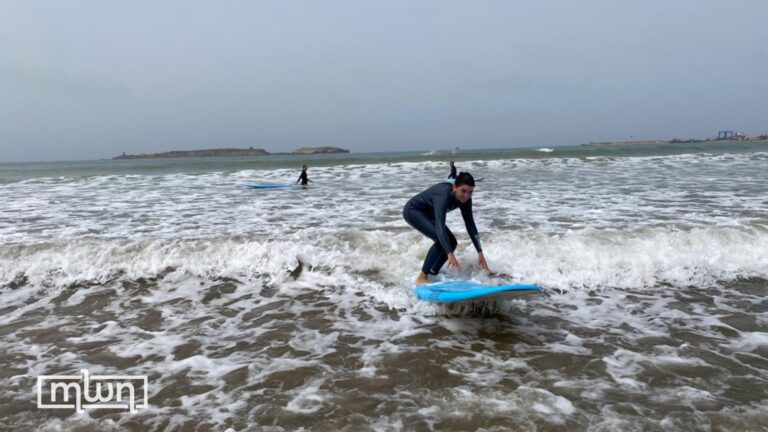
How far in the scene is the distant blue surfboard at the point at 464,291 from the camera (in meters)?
4.77

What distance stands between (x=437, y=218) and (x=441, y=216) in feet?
0.17

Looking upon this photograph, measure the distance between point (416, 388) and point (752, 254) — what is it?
21.4 ft

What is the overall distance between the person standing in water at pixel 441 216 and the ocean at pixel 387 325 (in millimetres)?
525

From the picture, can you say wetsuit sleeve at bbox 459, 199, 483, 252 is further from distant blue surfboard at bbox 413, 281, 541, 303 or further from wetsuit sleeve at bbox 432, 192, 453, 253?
distant blue surfboard at bbox 413, 281, 541, 303

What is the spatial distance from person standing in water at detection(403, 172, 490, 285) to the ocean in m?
0.53

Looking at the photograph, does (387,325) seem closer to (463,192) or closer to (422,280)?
(422,280)

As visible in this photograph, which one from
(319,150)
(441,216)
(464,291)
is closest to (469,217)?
(441,216)

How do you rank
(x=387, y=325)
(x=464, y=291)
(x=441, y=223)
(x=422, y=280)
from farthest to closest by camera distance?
(x=422, y=280) → (x=441, y=223) → (x=464, y=291) → (x=387, y=325)

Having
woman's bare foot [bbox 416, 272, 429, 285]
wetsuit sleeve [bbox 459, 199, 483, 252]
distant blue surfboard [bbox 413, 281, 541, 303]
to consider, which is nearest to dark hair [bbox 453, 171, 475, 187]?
wetsuit sleeve [bbox 459, 199, 483, 252]

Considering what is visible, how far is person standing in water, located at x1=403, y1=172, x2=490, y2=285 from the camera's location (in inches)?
202

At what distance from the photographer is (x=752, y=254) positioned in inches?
279

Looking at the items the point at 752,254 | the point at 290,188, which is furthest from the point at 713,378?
the point at 290,188

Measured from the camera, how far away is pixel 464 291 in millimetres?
5070

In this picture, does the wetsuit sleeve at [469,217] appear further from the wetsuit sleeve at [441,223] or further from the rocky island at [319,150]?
the rocky island at [319,150]
